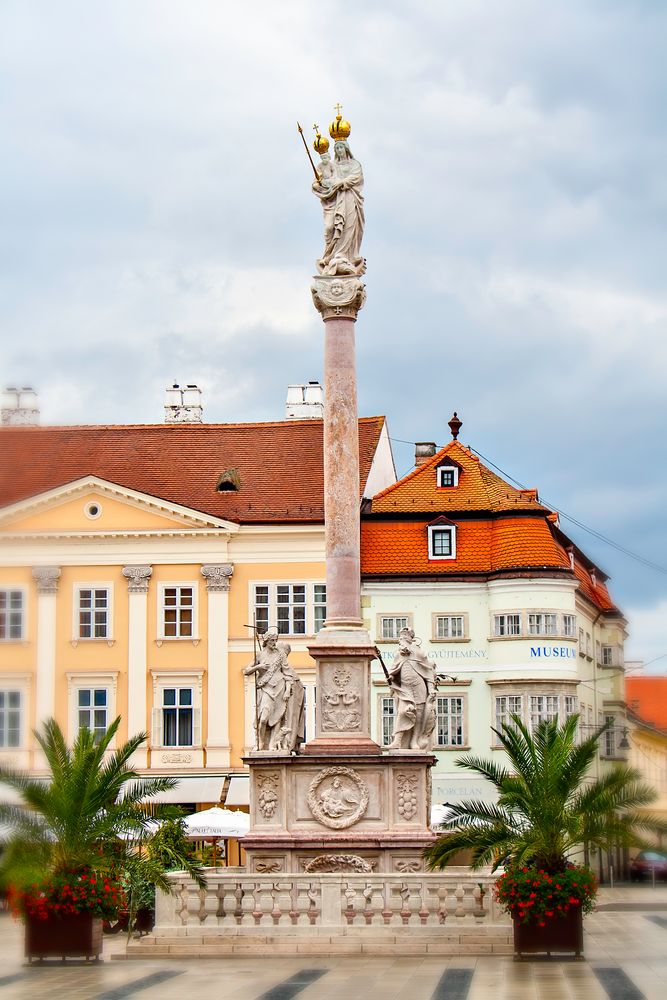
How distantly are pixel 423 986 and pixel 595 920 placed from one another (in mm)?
15459

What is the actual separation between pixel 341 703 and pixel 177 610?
975 inches

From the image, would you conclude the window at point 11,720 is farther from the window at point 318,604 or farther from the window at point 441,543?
the window at point 441,543

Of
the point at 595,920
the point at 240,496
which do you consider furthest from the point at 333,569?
the point at 240,496

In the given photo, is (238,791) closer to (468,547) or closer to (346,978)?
(468,547)

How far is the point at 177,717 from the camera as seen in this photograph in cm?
5012

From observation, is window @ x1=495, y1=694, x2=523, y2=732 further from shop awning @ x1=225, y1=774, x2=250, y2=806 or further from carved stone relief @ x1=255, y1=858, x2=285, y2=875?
carved stone relief @ x1=255, y1=858, x2=285, y2=875

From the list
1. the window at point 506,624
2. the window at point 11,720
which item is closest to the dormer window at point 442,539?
the window at point 506,624

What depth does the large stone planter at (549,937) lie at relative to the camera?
69.3 ft

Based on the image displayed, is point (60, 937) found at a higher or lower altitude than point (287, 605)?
lower

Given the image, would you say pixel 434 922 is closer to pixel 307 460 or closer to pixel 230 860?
pixel 230 860

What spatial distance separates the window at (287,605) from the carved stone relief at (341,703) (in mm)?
23521

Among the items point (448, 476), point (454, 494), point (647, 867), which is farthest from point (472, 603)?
point (647, 867)

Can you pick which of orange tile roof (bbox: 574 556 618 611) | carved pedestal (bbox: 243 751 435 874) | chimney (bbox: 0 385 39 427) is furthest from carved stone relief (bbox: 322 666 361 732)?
orange tile roof (bbox: 574 556 618 611)

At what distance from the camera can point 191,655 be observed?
50594 millimetres
